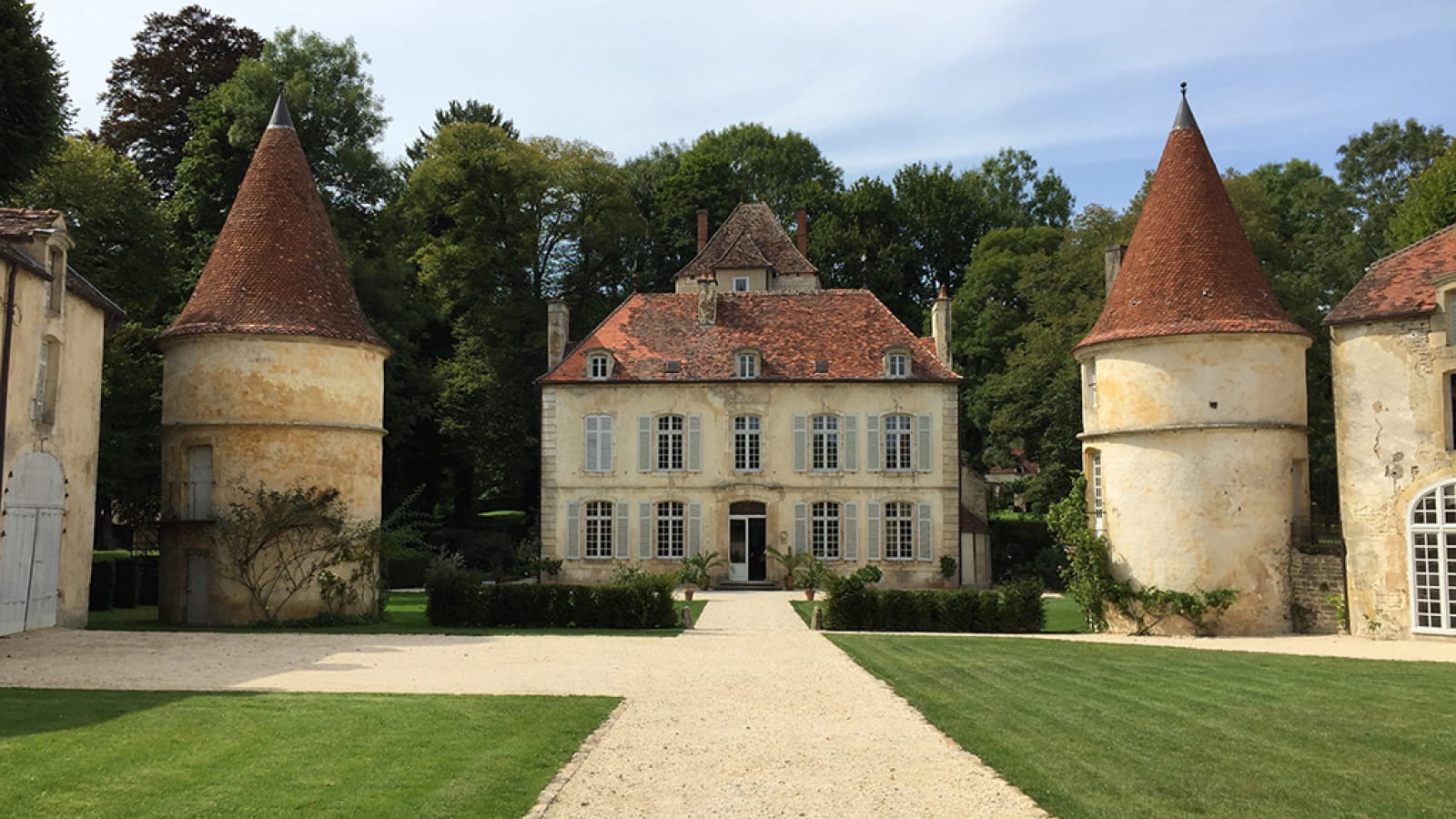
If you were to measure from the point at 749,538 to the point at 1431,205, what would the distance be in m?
17.7

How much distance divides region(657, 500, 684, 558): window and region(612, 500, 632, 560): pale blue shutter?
81 centimetres

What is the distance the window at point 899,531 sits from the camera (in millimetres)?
30594

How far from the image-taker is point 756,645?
664 inches

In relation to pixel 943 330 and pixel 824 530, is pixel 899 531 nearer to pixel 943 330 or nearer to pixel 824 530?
pixel 824 530

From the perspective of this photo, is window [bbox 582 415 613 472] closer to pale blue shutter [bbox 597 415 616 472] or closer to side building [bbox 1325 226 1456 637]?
pale blue shutter [bbox 597 415 616 472]

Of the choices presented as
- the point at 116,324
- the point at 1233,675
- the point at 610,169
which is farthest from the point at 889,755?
the point at 610,169

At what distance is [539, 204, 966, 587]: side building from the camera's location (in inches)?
1209

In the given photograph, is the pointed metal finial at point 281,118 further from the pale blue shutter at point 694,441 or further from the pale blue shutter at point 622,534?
the pale blue shutter at point 622,534

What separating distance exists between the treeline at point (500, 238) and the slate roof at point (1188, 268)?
352 inches

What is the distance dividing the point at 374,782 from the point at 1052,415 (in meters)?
28.6

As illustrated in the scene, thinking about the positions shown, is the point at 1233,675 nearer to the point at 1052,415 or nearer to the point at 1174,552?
the point at 1174,552

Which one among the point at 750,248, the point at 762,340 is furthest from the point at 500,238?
the point at 762,340

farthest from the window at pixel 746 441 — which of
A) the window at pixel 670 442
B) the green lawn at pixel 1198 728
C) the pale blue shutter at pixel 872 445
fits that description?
the green lawn at pixel 1198 728

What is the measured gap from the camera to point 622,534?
30984 millimetres
